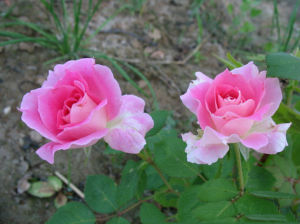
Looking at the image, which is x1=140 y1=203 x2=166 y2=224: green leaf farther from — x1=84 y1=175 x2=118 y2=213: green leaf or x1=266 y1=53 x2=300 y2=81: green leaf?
x1=266 y1=53 x2=300 y2=81: green leaf

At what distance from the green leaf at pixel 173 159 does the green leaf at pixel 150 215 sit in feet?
0.61

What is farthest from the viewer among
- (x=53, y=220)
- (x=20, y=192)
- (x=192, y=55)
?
(x=192, y=55)

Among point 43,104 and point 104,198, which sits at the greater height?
point 43,104

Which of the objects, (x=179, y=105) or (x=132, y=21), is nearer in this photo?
(x=179, y=105)

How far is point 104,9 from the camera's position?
2244mm

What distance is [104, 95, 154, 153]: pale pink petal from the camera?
0.69 meters

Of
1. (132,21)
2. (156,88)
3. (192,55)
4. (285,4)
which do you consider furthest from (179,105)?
(285,4)

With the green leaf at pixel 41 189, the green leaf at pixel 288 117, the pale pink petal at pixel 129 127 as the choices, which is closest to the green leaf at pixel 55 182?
the green leaf at pixel 41 189

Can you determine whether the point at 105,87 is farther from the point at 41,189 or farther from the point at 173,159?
the point at 41,189

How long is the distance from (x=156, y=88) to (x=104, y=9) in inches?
30.3

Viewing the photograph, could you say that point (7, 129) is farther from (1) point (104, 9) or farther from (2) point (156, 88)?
(1) point (104, 9)

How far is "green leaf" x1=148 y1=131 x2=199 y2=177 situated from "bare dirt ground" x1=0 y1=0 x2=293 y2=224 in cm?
60

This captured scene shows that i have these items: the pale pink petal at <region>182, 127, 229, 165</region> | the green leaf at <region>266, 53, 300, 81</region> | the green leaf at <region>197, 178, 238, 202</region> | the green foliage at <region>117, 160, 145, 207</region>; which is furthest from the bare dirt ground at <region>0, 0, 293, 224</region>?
the green leaf at <region>266, 53, 300, 81</region>

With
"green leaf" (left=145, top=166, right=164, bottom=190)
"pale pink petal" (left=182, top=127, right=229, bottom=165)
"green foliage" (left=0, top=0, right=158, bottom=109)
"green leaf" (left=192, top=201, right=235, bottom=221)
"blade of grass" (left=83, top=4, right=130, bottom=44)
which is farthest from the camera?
"blade of grass" (left=83, top=4, right=130, bottom=44)
